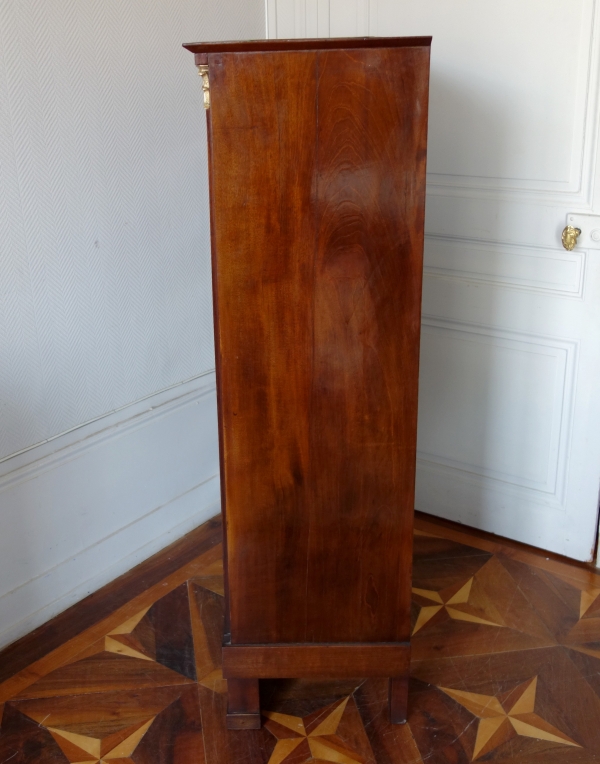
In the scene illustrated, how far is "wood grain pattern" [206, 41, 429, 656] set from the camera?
4.42ft

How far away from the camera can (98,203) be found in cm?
205

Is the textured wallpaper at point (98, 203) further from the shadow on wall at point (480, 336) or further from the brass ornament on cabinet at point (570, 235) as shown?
the brass ornament on cabinet at point (570, 235)

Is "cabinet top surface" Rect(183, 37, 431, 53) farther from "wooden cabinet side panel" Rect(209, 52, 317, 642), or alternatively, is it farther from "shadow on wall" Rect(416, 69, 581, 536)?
"shadow on wall" Rect(416, 69, 581, 536)

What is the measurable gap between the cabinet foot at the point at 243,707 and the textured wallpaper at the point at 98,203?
0.81m

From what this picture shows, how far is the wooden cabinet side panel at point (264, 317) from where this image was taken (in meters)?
1.35

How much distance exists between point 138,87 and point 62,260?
520 mm

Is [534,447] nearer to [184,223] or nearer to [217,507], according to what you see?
[217,507]

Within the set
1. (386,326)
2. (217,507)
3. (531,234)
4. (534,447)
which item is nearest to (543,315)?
(531,234)

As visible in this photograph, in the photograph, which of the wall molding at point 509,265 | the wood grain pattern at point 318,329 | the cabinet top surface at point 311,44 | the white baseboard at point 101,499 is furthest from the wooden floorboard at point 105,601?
the cabinet top surface at point 311,44

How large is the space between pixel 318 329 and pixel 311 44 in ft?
1.62

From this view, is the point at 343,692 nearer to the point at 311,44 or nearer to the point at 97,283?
the point at 97,283

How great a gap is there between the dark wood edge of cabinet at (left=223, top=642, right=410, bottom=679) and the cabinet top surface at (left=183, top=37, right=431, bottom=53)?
118 cm

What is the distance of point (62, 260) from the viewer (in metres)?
1.99

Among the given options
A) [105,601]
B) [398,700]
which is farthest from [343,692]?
[105,601]
